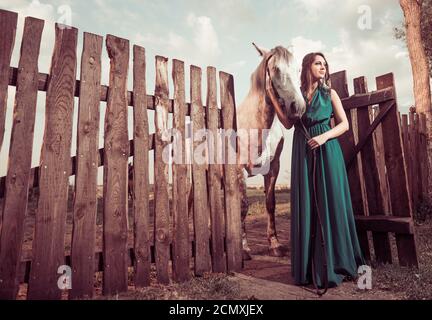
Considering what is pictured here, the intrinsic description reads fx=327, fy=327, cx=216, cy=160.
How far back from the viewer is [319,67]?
11.6 ft

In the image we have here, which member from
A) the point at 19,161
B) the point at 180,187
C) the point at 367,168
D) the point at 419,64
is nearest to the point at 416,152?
the point at 419,64

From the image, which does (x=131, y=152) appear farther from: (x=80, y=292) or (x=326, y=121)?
(x=326, y=121)

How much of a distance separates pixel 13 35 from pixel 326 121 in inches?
118

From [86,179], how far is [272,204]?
2.91 m

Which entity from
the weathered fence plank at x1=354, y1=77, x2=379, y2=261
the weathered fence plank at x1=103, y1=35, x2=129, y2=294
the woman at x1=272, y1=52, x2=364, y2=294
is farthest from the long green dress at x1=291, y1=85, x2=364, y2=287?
the weathered fence plank at x1=103, y1=35, x2=129, y2=294

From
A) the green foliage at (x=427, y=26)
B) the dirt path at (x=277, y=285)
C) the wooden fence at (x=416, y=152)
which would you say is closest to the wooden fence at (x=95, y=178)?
the dirt path at (x=277, y=285)

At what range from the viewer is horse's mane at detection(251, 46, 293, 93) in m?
4.44

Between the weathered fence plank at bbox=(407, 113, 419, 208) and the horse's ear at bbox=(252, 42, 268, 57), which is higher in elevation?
the horse's ear at bbox=(252, 42, 268, 57)

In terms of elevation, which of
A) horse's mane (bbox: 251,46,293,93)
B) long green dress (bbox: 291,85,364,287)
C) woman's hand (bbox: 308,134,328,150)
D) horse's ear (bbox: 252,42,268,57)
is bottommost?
long green dress (bbox: 291,85,364,287)

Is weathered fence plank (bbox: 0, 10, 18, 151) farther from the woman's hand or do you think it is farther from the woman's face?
the woman's face

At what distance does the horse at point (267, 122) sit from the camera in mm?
4355

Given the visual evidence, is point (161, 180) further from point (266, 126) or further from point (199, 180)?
point (266, 126)

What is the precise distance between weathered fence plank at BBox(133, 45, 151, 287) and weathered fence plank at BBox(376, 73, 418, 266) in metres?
2.80

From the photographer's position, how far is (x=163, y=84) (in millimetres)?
3471
